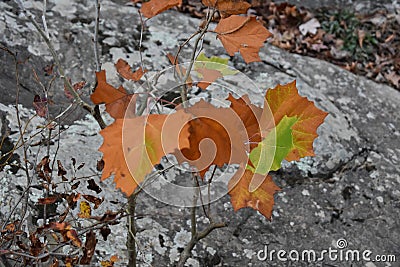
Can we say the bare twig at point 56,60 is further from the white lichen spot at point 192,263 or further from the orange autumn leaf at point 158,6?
the white lichen spot at point 192,263

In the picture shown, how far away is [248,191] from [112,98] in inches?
12.7

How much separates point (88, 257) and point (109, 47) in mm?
1235

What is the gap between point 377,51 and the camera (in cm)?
337

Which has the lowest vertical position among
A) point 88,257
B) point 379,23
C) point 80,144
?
point 88,257

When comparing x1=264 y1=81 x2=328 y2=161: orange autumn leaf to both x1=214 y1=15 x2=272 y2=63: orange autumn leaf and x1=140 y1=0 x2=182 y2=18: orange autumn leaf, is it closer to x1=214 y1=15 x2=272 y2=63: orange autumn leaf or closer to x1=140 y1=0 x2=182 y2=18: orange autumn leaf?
x1=214 y1=15 x2=272 y2=63: orange autumn leaf

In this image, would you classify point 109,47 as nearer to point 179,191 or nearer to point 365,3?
point 179,191

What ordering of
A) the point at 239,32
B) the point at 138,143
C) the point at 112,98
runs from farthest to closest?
the point at 239,32 < the point at 112,98 < the point at 138,143

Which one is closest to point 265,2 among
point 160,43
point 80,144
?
point 160,43

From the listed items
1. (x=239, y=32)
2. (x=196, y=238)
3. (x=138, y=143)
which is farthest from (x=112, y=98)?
(x=196, y=238)

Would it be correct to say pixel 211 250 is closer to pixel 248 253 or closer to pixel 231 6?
pixel 248 253

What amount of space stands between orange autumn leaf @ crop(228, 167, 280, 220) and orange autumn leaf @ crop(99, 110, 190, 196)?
244 mm

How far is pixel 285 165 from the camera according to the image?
184 centimetres

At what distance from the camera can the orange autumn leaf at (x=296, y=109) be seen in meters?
0.96

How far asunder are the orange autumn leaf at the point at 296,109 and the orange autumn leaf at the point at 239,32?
123 millimetres
